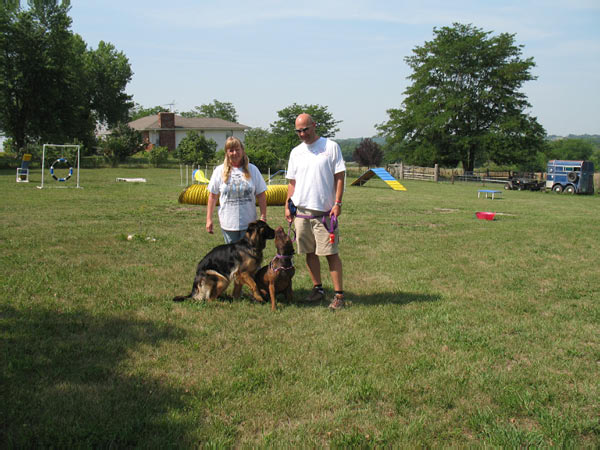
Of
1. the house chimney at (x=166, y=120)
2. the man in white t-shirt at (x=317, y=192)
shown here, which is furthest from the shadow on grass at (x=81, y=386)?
the house chimney at (x=166, y=120)

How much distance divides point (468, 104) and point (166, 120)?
42263mm

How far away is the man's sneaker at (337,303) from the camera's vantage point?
5.17 meters

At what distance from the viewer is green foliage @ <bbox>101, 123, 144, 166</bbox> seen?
45062 millimetres

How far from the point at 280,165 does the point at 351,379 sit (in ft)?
142

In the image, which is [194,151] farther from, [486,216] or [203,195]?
[486,216]

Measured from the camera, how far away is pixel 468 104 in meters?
47.9

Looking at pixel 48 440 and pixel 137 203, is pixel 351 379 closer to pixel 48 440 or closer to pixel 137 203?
pixel 48 440

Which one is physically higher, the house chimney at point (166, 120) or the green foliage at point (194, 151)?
the house chimney at point (166, 120)

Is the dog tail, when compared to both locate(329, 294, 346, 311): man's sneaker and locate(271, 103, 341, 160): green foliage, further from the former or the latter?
locate(271, 103, 341, 160): green foliage

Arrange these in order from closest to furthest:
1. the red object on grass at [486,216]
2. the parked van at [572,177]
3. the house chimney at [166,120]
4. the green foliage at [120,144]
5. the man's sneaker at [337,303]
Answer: the man's sneaker at [337,303]
the red object on grass at [486,216]
the parked van at [572,177]
the green foliage at [120,144]
the house chimney at [166,120]

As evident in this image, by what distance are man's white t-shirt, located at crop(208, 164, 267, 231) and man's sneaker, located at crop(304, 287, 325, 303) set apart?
110cm

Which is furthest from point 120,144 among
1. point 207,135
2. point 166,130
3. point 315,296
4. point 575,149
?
point 575,149

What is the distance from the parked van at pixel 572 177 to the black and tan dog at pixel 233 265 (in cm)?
3206

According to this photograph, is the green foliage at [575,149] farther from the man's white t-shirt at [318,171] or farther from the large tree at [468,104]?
the man's white t-shirt at [318,171]
